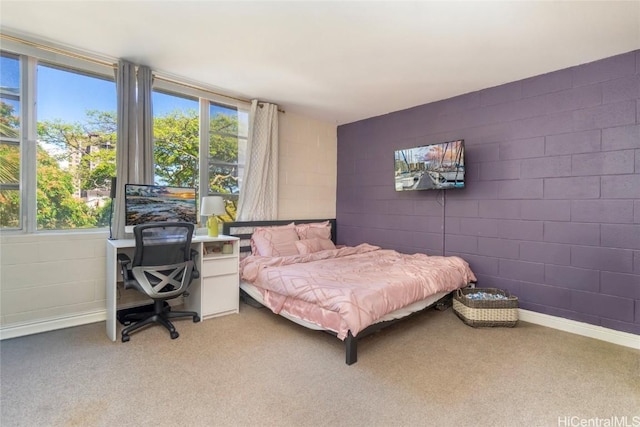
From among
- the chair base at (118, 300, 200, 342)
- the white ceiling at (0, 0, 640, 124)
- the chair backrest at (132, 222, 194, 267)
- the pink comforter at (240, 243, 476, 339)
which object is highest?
the white ceiling at (0, 0, 640, 124)

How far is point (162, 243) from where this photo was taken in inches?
104

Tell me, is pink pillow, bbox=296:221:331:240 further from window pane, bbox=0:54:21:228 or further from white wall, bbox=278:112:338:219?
window pane, bbox=0:54:21:228

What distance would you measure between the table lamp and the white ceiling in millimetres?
1351

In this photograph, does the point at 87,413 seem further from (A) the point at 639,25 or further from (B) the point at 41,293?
(A) the point at 639,25

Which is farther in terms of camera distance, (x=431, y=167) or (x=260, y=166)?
(x=260, y=166)

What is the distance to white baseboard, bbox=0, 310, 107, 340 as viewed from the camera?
2.60 m

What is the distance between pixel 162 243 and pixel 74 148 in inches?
54.7

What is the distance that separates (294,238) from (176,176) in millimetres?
1611

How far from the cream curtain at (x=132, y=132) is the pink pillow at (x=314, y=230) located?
197 centimetres

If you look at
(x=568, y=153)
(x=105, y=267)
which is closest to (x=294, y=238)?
(x=105, y=267)

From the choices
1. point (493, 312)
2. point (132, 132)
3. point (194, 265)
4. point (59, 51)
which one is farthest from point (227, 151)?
point (493, 312)

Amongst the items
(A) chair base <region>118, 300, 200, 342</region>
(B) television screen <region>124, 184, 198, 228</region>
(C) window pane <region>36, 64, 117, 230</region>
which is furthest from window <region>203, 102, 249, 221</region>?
(A) chair base <region>118, 300, 200, 342</region>

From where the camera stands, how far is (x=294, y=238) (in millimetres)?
4098

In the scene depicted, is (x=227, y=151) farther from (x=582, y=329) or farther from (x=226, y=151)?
(x=582, y=329)
